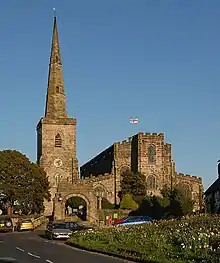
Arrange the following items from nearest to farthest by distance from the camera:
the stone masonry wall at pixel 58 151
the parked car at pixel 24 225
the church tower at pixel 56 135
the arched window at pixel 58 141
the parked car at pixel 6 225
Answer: the parked car at pixel 6 225 → the parked car at pixel 24 225 → the stone masonry wall at pixel 58 151 → the church tower at pixel 56 135 → the arched window at pixel 58 141

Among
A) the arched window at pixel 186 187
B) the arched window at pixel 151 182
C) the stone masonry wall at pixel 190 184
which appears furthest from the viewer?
the stone masonry wall at pixel 190 184

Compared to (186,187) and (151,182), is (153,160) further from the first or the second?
(186,187)

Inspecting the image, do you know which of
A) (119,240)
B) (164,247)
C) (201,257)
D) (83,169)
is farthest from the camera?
(83,169)

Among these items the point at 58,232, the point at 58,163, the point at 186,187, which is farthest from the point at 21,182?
the point at 58,232

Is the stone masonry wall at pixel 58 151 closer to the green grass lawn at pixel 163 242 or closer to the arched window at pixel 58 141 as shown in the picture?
the arched window at pixel 58 141

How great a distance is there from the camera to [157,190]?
4188 inches

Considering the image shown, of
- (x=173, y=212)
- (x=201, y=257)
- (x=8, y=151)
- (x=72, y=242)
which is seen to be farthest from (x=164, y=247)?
(x=8, y=151)

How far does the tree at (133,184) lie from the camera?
103m

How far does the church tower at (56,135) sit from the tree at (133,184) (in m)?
8.11

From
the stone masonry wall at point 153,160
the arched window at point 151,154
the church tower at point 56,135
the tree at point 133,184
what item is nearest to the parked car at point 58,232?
Result: the church tower at point 56,135

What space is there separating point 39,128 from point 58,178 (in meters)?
10.9

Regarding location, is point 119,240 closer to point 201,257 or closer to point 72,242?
point 72,242

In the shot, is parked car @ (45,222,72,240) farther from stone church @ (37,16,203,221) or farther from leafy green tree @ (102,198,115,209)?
stone church @ (37,16,203,221)

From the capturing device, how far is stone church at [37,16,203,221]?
4161 inches
